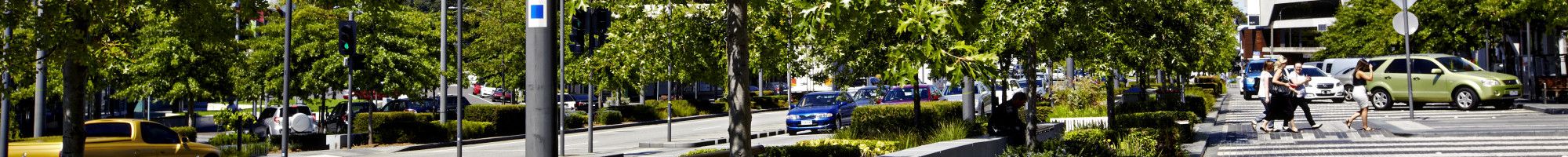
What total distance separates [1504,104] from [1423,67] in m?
2.62

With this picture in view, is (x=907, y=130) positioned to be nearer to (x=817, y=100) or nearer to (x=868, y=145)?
(x=868, y=145)

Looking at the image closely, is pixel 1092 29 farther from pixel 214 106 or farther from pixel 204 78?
pixel 214 106

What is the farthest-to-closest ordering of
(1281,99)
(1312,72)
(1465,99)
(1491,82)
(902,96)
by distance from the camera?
(1312,72) → (902,96) → (1465,99) → (1491,82) → (1281,99)

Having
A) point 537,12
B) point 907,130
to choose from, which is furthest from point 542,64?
point 907,130

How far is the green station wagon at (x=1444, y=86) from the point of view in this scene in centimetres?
2822

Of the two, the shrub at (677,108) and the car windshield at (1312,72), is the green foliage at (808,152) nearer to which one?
the car windshield at (1312,72)

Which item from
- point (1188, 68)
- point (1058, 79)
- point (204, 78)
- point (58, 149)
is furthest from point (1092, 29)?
point (204, 78)

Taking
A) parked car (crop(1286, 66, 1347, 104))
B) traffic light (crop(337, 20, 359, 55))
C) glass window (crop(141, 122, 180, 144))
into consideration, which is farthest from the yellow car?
parked car (crop(1286, 66, 1347, 104))

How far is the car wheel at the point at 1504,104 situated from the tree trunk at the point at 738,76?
70.4 feet

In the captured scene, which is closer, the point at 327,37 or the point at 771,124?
the point at 327,37

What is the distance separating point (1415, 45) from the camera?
157 ft

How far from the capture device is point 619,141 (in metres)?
29.5

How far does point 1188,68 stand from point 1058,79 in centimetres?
878

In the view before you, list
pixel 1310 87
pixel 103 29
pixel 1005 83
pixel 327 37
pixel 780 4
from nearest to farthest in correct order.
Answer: pixel 780 4
pixel 103 29
pixel 1005 83
pixel 327 37
pixel 1310 87
